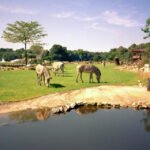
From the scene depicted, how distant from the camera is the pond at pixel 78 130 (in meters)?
12.0

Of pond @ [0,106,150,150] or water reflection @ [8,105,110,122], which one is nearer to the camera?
pond @ [0,106,150,150]

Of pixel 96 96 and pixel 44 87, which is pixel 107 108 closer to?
pixel 96 96

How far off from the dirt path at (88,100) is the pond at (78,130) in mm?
915

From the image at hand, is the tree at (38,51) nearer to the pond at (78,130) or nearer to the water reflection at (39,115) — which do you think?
the water reflection at (39,115)

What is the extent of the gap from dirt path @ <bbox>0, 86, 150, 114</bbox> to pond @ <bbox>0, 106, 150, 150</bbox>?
0.91 m

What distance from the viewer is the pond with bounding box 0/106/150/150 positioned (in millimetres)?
12023

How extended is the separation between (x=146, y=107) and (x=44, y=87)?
10.8 meters

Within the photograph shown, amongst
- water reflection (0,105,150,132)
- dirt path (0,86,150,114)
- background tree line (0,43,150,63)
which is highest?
background tree line (0,43,150,63)

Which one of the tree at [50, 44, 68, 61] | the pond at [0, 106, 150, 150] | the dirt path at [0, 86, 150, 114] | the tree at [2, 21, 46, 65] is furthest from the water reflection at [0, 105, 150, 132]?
the tree at [50, 44, 68, 61]

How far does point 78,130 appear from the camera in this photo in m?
14.2

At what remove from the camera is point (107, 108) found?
1920cm

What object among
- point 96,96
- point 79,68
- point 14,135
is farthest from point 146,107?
point 79,68

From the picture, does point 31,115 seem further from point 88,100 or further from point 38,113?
point 88,100

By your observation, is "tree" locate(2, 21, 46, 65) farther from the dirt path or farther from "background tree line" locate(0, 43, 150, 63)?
the dirt path
